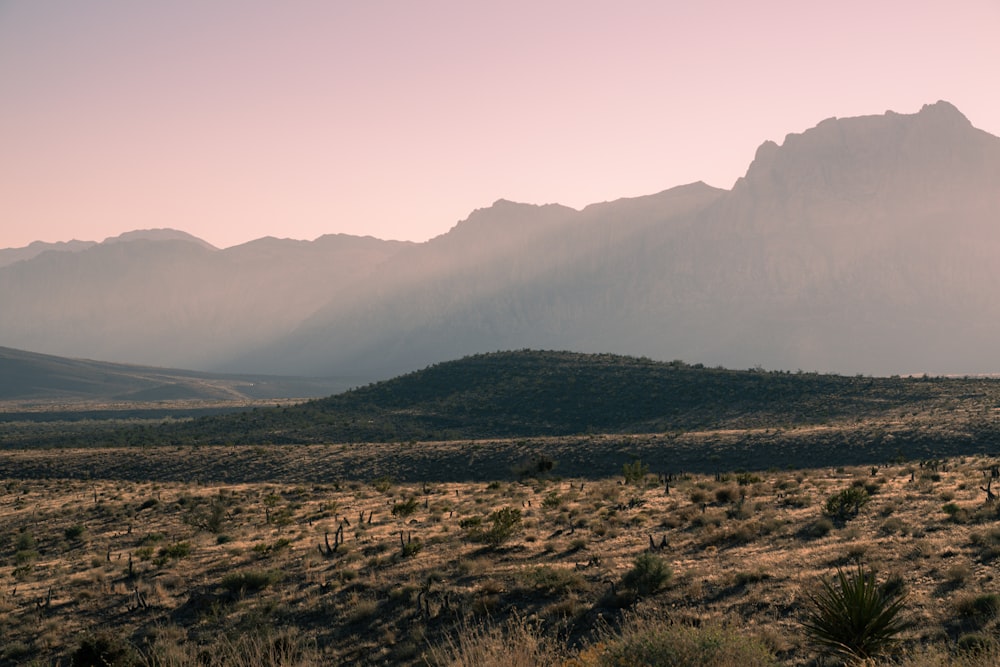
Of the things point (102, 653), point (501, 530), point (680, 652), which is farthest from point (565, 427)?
point (680, 652)

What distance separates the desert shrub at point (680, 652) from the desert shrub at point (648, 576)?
16.8ft

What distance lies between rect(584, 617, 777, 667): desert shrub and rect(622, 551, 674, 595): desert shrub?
5.11 meters

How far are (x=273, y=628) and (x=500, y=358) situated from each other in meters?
82.2

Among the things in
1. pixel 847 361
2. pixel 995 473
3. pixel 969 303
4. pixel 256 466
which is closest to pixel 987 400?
pixel 995 473

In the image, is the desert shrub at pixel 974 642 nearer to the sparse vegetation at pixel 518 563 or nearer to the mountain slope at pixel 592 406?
the sparse vegetation at pixel 518 563

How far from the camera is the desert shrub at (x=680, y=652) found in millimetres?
9102

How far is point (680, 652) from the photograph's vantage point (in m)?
9.23

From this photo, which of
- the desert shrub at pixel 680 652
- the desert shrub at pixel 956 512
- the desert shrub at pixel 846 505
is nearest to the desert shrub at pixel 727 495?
the desert shrub at pixel 846 505

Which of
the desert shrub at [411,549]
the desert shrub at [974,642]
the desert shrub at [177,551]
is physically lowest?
the desert shrub at [177,551]

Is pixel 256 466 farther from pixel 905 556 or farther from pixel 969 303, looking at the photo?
pixel 969 303

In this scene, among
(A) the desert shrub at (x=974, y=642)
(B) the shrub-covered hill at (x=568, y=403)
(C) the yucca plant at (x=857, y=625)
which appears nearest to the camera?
(C) the yucca plant at (x=857, y=625)

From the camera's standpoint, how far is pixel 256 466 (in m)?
49.1

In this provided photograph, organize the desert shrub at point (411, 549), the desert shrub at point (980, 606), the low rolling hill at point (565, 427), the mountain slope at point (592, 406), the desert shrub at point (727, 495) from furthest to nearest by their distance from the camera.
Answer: the mountain slope at point (592, 406) < the low rolling hill at point (565, 427) < the desert shrub at point (727, 495) < the desert shrub at point (411, 549) < the desert shrub at point (980, 606)

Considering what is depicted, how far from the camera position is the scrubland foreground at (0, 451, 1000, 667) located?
11.8 meters
